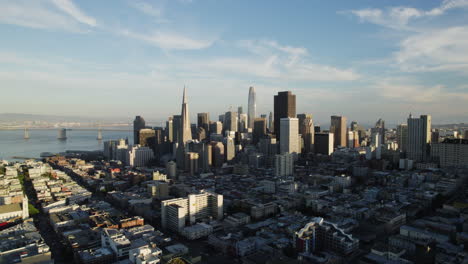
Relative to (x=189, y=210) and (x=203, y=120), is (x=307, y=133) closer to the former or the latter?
(x=203, y=120)

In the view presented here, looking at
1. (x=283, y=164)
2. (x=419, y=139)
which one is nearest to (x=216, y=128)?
(x=283, y=164)

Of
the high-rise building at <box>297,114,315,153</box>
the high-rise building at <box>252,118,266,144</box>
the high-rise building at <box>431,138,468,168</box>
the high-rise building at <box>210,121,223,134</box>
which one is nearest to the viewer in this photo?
the high-rise building at <box>431,138,468,168</box>

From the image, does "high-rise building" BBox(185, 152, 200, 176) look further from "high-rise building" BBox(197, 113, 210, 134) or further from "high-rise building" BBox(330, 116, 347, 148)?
"high-rise building" BBox(197, 113, 210, 134)

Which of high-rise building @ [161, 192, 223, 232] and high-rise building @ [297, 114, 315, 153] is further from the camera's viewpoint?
high-rise building @ [297, 114, 315, 153]

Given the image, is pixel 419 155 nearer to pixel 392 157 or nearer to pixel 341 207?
pixel 392 157

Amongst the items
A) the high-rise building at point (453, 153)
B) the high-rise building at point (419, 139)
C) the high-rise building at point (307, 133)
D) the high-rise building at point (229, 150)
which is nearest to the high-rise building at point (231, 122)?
the high-rise building at point (307, 133)

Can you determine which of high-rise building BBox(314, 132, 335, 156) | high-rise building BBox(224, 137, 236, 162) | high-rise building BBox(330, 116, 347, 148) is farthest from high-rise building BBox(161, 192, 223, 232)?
high-rise building BBox(330, 116, 347, 148)
